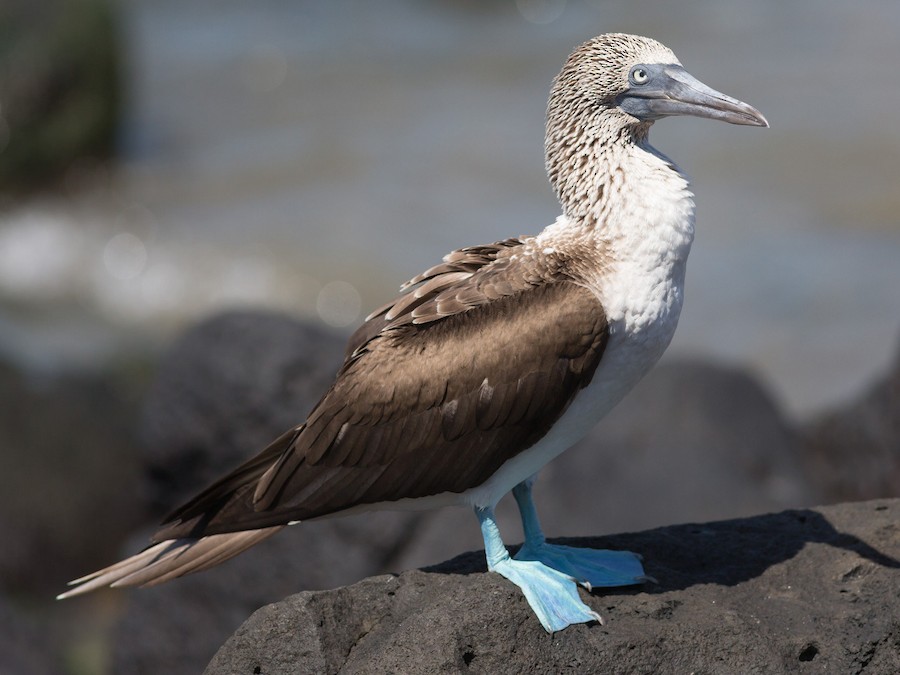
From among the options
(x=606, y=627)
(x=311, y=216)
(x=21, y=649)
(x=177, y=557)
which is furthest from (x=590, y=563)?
(x=311, y=216)

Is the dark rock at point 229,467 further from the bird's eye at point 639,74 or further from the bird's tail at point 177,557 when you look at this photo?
the bird's eye at point 639,74

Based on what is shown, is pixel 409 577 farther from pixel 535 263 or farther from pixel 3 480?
pixel 3 480

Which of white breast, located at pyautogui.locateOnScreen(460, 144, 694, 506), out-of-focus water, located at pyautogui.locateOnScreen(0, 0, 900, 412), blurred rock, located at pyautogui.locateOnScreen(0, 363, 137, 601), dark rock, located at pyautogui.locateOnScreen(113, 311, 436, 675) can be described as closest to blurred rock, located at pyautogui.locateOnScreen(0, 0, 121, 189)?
out-of-focus water, located at pyautogui.locateOnScreen(0, 0, 900, 412)

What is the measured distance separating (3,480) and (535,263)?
7352 mm

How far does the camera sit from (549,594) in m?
5.65

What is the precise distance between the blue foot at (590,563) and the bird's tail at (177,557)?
50.1 inches

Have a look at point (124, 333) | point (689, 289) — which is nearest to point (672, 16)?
point (689, 289)

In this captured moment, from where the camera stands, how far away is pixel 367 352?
19.8 feet

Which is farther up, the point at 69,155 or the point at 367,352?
the point at 69,155

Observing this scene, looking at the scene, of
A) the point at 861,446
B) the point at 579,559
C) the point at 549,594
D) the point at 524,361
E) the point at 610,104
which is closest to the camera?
the point at 549,594

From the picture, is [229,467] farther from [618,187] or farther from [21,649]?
[618,187]

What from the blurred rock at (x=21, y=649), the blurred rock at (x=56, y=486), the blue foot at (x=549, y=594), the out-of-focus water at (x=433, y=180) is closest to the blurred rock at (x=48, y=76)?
the out-of-focus water at (x=433, y=180)

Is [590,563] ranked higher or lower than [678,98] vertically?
lower

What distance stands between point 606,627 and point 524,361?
1217mm
